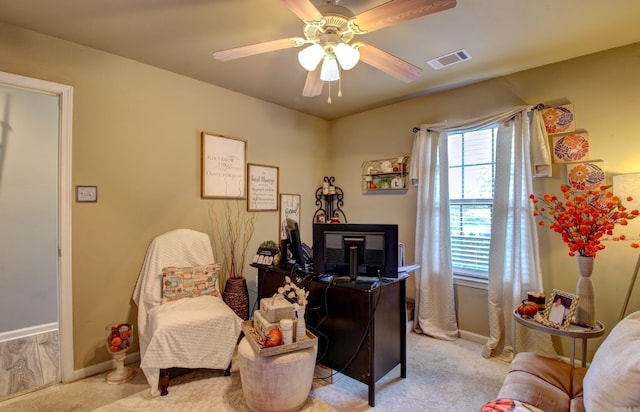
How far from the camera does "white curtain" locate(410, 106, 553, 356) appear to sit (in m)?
2.65

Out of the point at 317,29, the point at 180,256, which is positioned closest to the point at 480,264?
the point at 317,29

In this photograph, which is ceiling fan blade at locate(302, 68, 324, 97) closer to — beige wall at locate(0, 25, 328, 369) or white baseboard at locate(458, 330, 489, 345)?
beige wall at locate(0, 25, 328, 369)

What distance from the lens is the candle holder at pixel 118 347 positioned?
91.2 inches

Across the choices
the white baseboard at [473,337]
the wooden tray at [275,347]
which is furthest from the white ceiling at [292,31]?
the white baseboard at [473,337]

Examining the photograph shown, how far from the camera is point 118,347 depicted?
2.32 metres

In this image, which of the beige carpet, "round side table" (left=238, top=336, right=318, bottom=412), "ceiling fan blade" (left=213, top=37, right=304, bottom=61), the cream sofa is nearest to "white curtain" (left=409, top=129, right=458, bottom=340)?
the beige carpet

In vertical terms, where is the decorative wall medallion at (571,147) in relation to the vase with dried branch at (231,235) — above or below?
above

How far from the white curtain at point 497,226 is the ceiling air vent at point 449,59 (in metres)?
0.64

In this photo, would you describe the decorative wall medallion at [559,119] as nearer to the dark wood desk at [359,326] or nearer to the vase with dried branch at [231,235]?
the dark wood desk at [359,326]

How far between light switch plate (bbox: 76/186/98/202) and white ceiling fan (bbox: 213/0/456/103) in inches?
Answer: 60.5

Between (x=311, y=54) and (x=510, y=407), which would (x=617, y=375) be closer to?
(x=510, y=407)

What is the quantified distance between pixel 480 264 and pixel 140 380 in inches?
123

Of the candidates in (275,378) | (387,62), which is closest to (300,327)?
(275,378)

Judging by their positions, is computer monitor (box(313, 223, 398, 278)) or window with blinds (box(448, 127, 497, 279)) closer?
computer monitor (box(313, 223, 398, 278))
